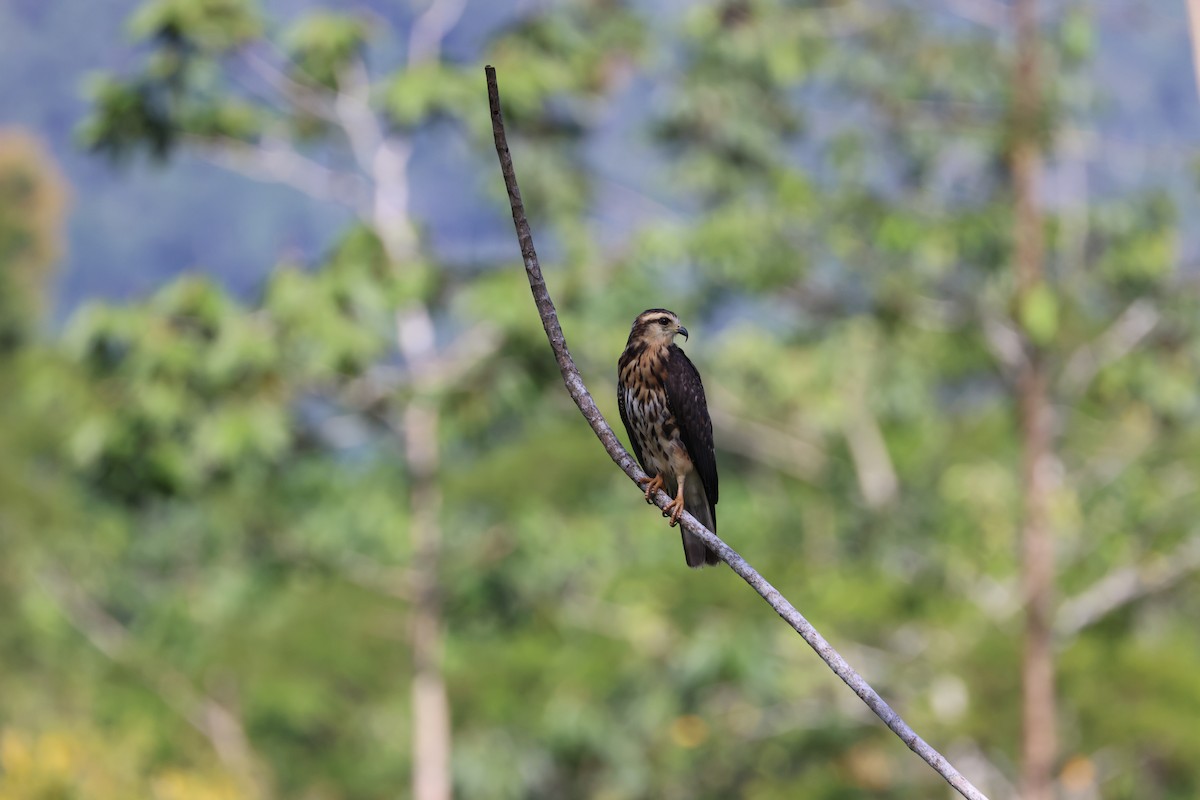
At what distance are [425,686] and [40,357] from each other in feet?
13.7

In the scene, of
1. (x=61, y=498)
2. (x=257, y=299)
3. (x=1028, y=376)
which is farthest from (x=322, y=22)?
(x=61, y=498)

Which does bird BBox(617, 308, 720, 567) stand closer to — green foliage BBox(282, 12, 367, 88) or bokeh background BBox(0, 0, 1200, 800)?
bokeh background BBox(0, 0, 1200, 800)

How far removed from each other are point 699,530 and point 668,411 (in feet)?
6.29

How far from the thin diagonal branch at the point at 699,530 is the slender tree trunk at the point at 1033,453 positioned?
29.4 ft

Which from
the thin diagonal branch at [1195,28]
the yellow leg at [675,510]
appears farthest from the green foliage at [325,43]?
the thin diagonal branch at [1195,28]

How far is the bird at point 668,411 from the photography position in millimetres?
5121

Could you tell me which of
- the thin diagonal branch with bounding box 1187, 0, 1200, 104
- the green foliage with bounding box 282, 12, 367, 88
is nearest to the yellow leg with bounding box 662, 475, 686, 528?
the thin diagonal branch with bounding box 1187, 0, 1200, 104

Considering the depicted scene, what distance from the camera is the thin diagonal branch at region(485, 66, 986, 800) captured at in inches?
109

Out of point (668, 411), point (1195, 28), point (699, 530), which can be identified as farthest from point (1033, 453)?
point (699, 530)

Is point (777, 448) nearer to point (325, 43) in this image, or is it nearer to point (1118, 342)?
point (1118, 342)

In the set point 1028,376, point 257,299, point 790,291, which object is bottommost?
point 1028,376

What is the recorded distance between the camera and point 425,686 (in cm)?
1385

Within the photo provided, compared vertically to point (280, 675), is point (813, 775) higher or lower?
lower

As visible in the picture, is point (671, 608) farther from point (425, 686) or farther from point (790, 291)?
point (790, 291)
